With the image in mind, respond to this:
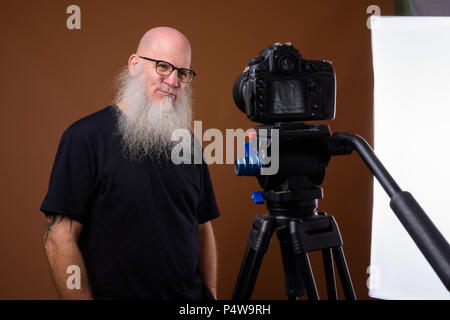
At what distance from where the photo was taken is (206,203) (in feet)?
4.58

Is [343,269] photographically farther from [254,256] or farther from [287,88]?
[287,88]

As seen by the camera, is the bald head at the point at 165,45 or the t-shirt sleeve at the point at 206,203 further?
the t-shirt sleeve at the point at 206,203

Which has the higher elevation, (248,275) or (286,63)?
(286,63)

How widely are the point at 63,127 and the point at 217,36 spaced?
95 centimetres

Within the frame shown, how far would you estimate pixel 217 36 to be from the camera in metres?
1.98

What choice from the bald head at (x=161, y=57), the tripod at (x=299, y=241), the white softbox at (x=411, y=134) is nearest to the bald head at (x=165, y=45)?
the bald head at (x=161, y=57)

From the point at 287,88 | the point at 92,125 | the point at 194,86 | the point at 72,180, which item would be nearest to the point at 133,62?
the point at 92,125

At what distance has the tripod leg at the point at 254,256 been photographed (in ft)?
2.56

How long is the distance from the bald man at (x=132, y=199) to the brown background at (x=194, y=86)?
0.68 metres

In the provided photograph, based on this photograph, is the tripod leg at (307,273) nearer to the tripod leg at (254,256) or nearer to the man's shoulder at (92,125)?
the tripod leg at (254,256)

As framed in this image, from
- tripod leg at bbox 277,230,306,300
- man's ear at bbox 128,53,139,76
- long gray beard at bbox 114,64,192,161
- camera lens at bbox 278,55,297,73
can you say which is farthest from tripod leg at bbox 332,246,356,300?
man's ear at bbox 128,53,139,76

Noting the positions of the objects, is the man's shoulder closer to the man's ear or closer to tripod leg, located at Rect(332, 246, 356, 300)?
the man's ear

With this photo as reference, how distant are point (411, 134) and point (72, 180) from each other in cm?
147

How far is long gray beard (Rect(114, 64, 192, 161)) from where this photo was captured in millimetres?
1220
